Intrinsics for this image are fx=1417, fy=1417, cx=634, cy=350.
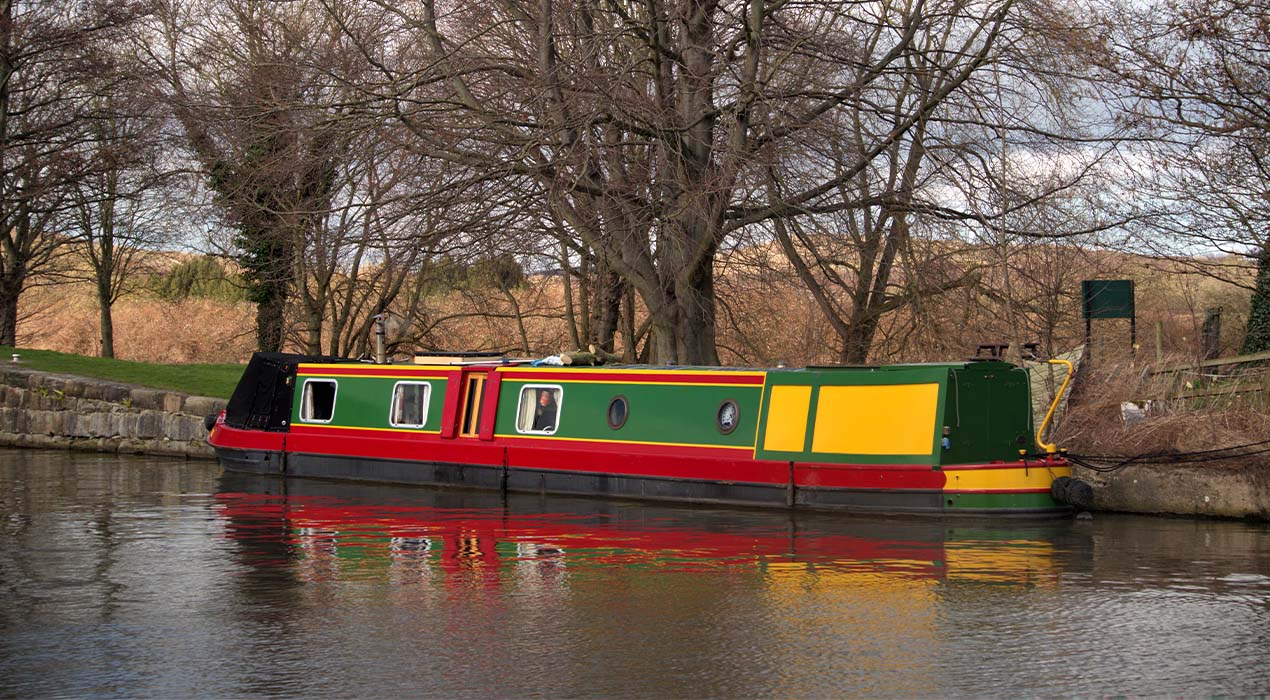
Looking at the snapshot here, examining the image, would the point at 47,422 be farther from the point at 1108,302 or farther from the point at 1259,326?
the point at 1259,326

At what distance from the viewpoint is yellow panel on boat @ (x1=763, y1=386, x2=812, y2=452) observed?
14734mm

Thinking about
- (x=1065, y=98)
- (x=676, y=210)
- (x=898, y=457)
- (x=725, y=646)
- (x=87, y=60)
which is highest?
(x=87, y=60)

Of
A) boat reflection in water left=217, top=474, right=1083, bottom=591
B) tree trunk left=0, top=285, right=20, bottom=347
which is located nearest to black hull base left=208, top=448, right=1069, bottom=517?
boat reflection in water left=217, top=474, right=1083, bottom=591

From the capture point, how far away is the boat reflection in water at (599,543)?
10883 mm

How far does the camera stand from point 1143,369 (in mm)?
15836

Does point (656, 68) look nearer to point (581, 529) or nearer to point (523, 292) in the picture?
point (581, 529)

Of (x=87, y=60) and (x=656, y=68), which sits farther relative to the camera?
(x=87, y=60)

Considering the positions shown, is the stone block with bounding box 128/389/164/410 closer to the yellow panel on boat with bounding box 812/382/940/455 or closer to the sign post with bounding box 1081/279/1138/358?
the yellow panel on boat with bounding box 812/382/940/455

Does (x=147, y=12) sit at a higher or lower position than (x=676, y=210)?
higher

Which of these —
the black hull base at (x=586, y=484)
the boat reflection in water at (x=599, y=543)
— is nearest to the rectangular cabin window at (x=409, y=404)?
the black hull base at (x=586, y=484)

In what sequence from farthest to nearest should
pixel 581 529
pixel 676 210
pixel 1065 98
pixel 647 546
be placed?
pixel 1065 98, pixel 676 210, pixel 581 529, pixel 647 546

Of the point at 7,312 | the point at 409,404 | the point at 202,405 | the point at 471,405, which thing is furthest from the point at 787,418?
the point at 7,312

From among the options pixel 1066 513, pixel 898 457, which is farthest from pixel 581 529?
pixel 1066 513

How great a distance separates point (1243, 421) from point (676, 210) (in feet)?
20.5
